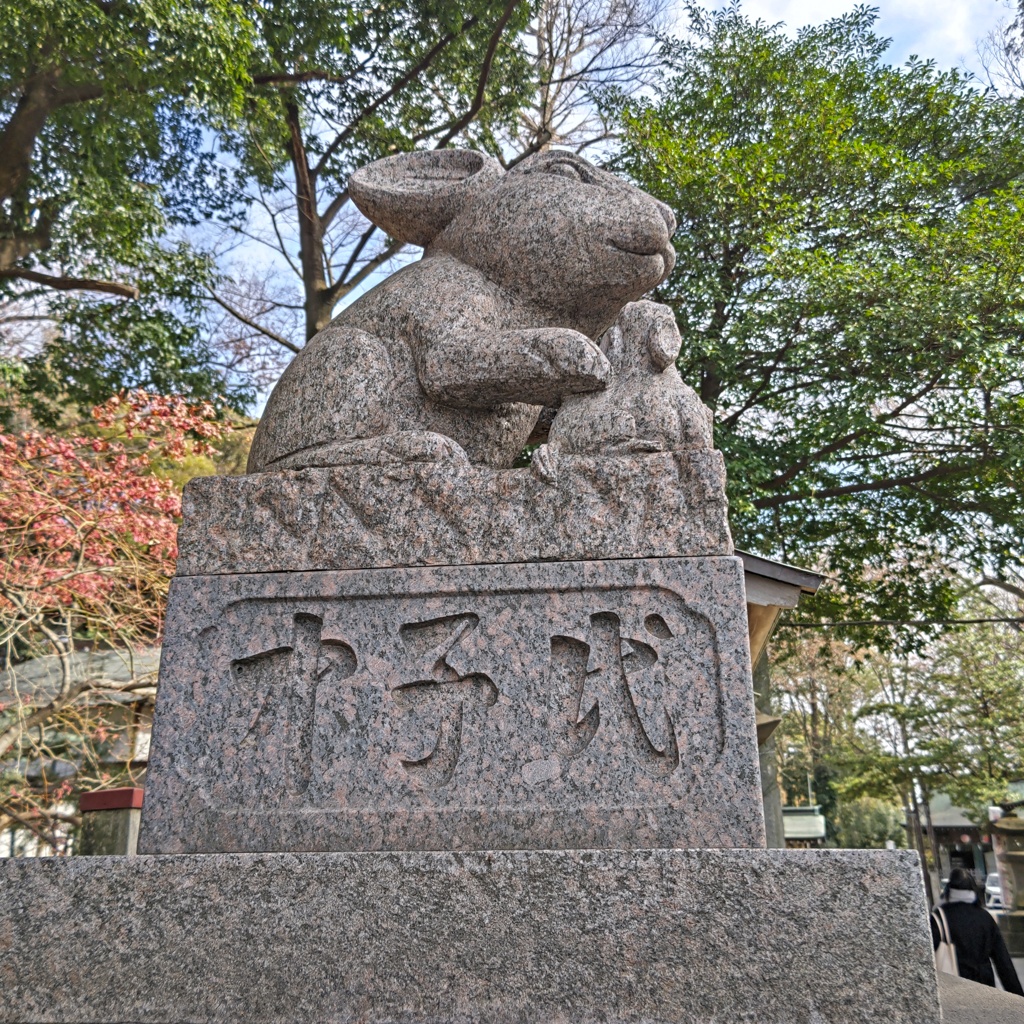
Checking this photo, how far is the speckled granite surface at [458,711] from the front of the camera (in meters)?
2.14

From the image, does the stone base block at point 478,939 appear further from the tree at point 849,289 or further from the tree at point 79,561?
the tree at point 849,289

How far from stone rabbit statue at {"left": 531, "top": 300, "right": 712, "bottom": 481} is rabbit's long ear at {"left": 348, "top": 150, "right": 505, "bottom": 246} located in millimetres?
738

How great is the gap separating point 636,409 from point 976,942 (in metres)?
4.05

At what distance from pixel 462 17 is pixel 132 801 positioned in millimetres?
8340

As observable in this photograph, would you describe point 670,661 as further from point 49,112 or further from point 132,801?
point 49,112

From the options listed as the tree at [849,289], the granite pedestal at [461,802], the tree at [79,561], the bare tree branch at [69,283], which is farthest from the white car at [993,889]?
the granite pedestal at [461,802]

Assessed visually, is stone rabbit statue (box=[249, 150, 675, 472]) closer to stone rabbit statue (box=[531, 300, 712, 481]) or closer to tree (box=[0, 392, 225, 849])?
stone rabbit statue (box=[531, 300, 712, 481])

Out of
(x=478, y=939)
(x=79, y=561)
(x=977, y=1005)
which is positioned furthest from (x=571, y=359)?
(x=79, y=561)

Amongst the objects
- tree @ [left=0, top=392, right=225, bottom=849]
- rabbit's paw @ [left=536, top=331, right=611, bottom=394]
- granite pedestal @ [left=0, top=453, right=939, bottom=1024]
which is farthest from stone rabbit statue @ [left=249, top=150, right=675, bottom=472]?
tree @ [left=0, top=392, right=225, bottom=849]

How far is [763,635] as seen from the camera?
7543 mm

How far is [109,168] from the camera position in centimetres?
795

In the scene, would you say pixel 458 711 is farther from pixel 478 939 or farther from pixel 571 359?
pixel 571 359

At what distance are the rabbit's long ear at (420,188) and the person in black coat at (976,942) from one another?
4447 millimetres

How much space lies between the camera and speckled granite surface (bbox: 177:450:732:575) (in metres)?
2.32
